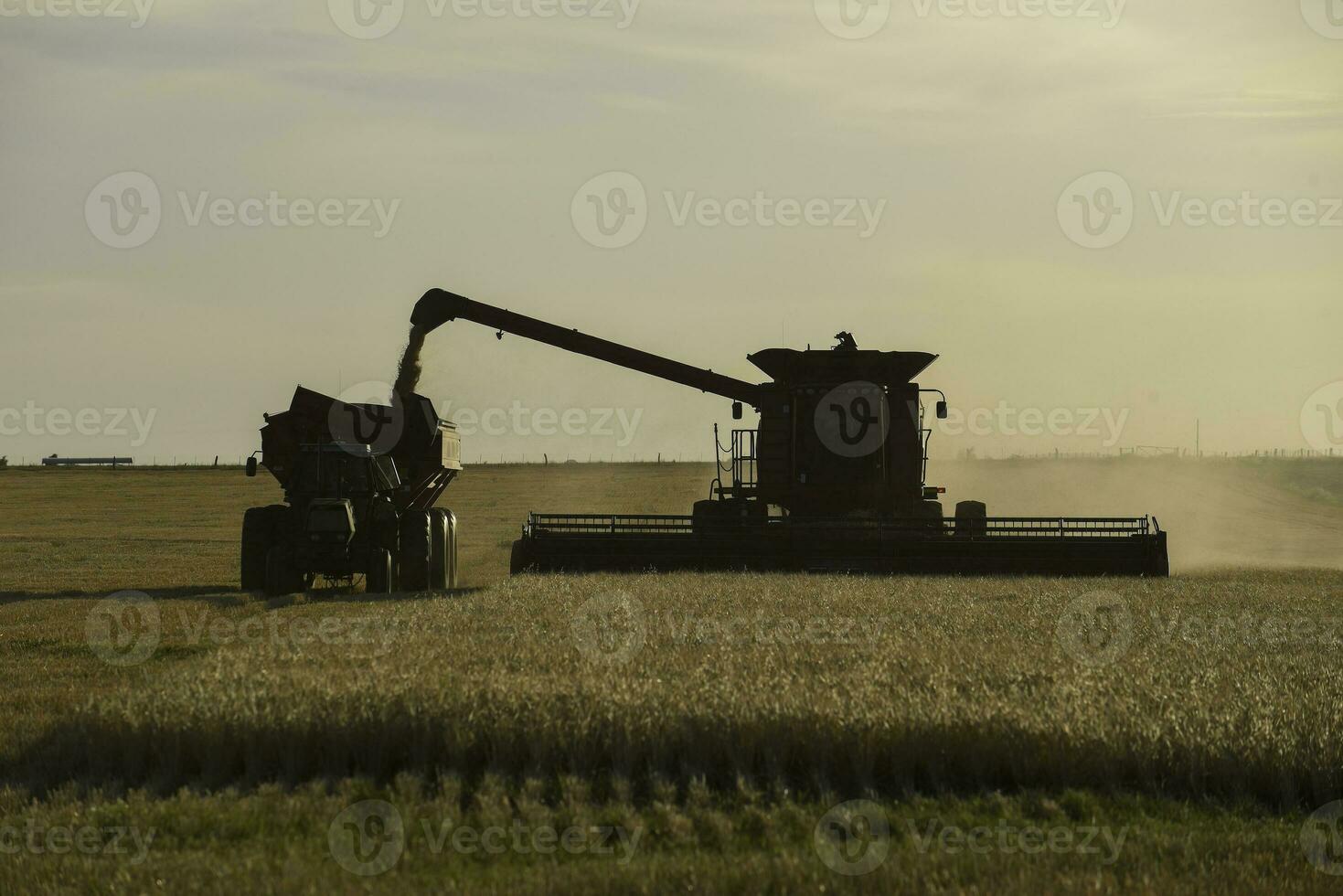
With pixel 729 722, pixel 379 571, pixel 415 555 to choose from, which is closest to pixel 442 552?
pixel 415 555

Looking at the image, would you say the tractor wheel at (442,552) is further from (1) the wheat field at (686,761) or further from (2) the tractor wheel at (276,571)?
(1) the wheat field at (686,761)

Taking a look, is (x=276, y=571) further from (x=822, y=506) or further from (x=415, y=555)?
(x=822, y=506)

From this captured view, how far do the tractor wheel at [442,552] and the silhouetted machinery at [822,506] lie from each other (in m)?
1.11

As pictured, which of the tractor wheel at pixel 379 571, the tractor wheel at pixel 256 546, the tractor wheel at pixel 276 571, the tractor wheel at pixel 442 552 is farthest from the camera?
the tractor wheel at pixel 442 552

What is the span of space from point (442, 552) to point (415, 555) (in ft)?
3.30

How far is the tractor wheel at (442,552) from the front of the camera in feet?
72.7

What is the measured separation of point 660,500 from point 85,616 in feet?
128

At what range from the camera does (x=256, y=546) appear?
70.8 feet

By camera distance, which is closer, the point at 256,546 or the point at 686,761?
the point at 686,761

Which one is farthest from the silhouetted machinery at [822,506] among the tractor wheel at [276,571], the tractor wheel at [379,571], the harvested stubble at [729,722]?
the harvested stubble at [729,722]

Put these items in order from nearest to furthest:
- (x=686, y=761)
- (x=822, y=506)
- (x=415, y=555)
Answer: (x=686, y=761) < (x=415, y=555) < (x=822, y=506)

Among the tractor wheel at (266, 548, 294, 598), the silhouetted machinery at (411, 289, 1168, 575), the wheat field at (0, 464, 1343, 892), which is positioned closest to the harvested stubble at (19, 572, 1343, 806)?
the wheat field at (0, 464, 1343, 892)

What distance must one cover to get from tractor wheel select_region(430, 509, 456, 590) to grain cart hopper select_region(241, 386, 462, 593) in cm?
3

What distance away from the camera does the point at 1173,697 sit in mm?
9273
